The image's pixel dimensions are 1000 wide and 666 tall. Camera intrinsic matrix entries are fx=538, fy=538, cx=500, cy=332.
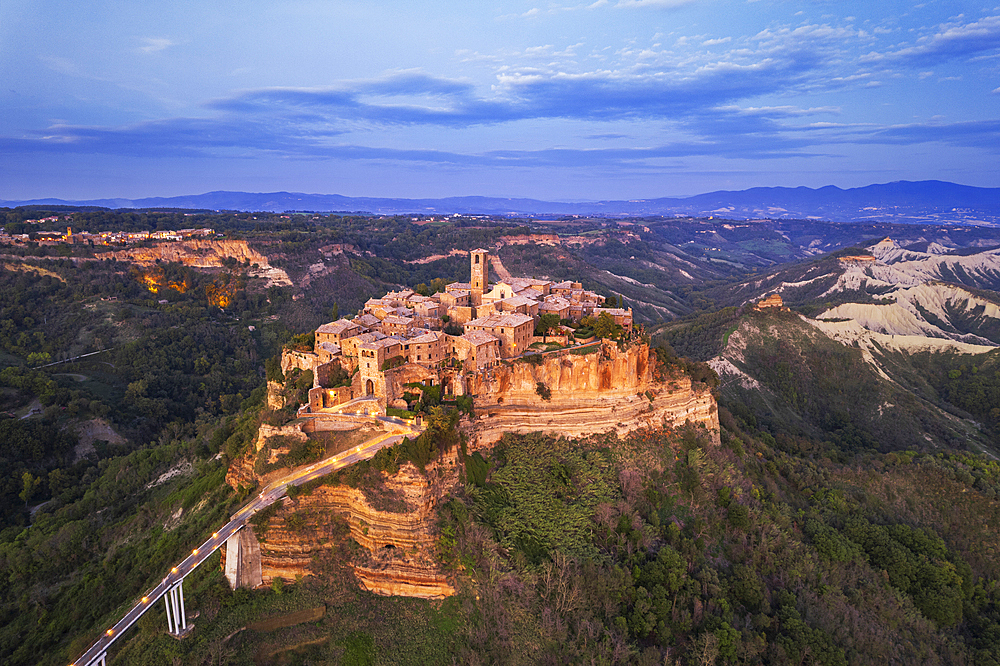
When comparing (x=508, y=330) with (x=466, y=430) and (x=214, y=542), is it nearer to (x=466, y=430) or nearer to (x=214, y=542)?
(x=466, y=430)

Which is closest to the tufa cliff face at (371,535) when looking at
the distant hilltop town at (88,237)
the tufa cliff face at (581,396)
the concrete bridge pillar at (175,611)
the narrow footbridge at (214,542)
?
the narrow footbridge at (214,542)

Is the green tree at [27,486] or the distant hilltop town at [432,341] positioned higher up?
the distant hilltop town at [432,341]

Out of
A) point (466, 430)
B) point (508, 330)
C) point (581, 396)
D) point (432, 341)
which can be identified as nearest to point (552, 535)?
point (466, 430)

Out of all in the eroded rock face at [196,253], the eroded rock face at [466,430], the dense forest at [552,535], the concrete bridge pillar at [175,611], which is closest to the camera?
the concrete bridge pillar at [175,611]

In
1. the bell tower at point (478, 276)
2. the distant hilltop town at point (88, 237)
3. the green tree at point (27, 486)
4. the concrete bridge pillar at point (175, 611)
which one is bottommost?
the green tree at point (27, 486)

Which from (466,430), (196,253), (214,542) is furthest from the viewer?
(196,253)

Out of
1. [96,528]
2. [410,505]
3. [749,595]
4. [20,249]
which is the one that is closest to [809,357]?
[749,595]

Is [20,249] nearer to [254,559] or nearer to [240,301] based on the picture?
[240,301]

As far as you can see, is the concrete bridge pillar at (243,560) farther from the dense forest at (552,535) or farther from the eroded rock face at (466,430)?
the dense forest at (552,535)
